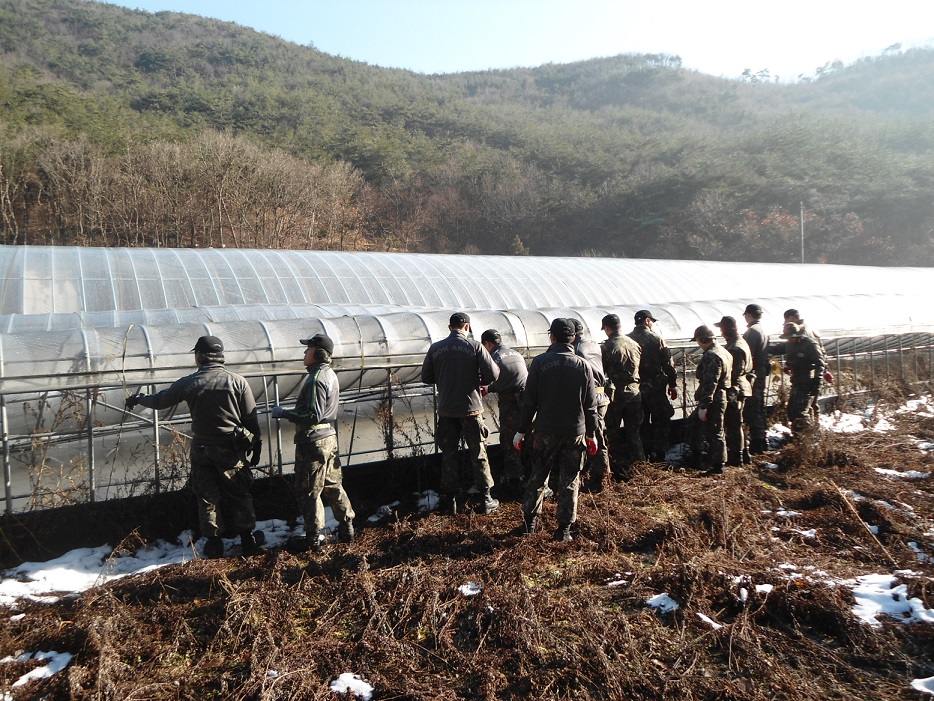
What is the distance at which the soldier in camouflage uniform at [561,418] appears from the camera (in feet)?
16.0

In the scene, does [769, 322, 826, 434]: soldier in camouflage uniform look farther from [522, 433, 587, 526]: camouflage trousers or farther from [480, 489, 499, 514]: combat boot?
[480, 489, 499, 514]: combat boot

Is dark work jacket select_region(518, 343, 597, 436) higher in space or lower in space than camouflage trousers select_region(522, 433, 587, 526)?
higher

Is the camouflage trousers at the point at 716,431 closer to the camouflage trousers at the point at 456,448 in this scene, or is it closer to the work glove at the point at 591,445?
A: the work glove at the point at 591,445

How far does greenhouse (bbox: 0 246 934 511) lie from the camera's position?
5.70 metres

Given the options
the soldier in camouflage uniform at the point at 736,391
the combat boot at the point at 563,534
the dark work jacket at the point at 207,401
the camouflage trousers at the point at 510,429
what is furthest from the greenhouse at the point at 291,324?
the combat boot at the point at 563,534

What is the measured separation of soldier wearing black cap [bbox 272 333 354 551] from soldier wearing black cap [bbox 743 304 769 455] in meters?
5.38

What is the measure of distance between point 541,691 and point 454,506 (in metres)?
2.68

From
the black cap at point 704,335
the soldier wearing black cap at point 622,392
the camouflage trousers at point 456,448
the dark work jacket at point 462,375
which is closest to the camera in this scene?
the dark work jacket at point 462,375

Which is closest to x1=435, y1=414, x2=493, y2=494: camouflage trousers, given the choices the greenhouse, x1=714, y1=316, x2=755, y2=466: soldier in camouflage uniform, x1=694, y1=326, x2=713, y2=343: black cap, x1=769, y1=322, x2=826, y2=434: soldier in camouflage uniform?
the greenhouse

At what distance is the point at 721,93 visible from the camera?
84.9 m

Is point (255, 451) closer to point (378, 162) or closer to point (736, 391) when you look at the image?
point (736, 391)

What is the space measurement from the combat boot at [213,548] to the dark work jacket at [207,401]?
2.75 feet

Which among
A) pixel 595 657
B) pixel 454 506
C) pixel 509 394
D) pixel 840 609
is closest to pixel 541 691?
pixel 595 657

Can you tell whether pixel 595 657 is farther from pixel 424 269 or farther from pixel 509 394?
pixel 424 269
